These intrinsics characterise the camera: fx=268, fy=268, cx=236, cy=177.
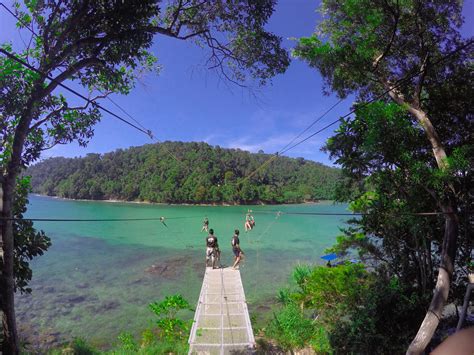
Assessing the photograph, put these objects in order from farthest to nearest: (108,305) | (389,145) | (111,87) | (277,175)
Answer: (277,175), (108,305), (111,87), (389,145)

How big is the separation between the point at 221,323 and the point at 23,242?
3.63m

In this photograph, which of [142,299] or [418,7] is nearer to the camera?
[418,7]

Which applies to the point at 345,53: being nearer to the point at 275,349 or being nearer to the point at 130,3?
the point at 130,3

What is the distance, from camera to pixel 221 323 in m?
5.21

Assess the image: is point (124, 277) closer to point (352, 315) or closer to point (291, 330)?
point (291, 330)

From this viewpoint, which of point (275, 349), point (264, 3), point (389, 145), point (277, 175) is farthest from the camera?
point (277, 175)

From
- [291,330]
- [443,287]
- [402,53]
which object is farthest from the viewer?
[291,330]

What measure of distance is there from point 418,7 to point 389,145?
250cm

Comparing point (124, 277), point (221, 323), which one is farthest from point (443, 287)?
point (124, 277)

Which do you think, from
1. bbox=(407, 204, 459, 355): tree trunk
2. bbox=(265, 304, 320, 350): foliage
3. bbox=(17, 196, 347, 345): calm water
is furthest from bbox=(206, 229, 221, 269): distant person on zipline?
bbox=(407, 204, 459, 355): tree trunk

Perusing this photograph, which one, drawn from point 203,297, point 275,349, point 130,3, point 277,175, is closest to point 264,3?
point 130,3

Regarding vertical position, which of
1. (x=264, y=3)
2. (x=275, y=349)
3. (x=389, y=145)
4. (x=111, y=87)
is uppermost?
(x=264, y=3)

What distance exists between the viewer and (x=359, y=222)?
5.92 m

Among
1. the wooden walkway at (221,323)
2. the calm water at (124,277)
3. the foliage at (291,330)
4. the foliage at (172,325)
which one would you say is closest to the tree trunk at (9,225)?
the wooden walkway at (221,323)
